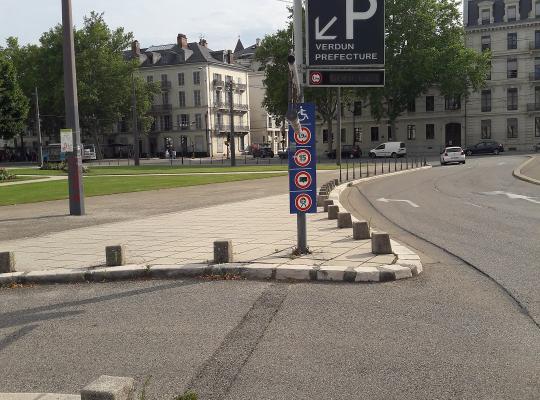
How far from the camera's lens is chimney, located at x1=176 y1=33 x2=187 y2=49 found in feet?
307

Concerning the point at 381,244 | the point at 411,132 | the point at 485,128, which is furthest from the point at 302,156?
the point at 411,132

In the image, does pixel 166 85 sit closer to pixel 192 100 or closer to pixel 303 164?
pixel 192 100

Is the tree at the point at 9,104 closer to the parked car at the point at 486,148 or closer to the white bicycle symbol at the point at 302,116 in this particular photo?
the white bicycle symbol at the point at 302,116

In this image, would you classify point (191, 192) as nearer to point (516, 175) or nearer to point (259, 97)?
point (516, 175)

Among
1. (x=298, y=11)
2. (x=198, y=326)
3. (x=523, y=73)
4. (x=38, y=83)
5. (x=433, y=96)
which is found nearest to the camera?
(x=198, y=326)

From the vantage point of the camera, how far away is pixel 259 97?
10600 cm

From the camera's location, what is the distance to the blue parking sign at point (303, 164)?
8.32 meters

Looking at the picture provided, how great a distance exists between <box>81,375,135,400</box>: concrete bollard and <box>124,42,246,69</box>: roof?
88.8 metres

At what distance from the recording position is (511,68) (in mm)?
71750

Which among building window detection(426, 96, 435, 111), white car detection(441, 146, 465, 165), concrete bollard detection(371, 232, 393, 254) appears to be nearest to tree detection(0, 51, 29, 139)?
white car detection(441, 146, 465, 165)

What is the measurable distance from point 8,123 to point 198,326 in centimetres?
4686

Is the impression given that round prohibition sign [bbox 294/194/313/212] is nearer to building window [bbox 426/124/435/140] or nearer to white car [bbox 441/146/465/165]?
white car [bbox 441/146/465/165]

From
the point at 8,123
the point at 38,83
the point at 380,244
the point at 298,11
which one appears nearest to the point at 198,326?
the point at 380,244

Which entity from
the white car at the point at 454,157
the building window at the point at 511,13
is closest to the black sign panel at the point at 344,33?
the white car at the point at 454,157
